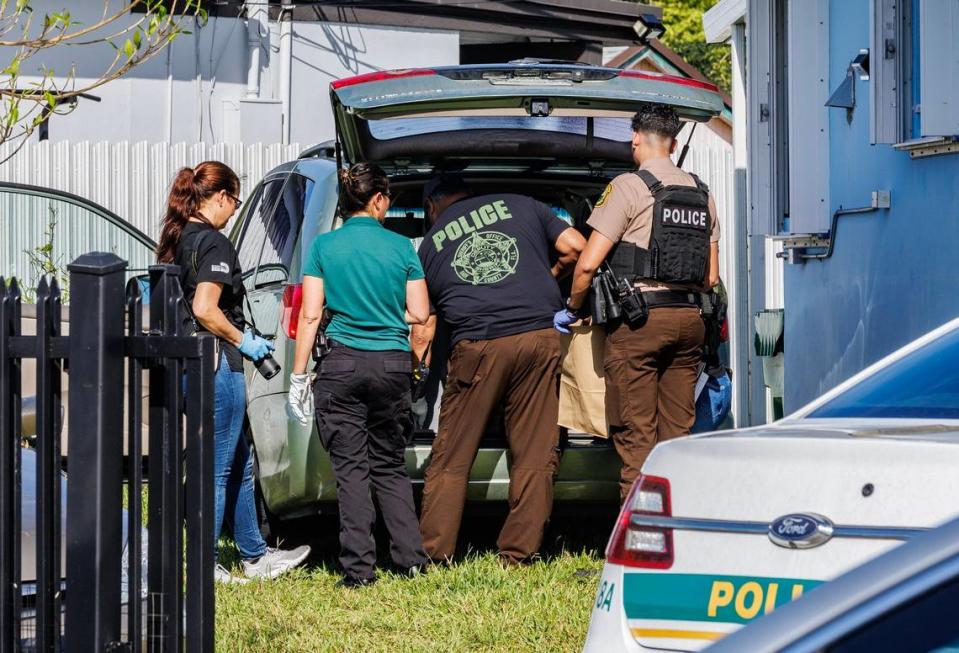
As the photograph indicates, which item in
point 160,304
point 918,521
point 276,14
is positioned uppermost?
point 276,14

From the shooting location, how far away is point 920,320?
715cm

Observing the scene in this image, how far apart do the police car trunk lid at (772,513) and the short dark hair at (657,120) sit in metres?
2.80

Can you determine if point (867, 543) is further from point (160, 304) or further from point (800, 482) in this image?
point (160, 304)

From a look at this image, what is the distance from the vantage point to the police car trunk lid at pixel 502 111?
5812 millimetres

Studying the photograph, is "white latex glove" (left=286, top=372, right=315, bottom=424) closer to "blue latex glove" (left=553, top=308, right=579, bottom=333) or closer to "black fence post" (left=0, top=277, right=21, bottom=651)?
"blue latex glove" (left=553, top=308, right=579, bottom=333)

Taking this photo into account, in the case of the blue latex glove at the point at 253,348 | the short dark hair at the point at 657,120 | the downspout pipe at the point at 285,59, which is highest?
the downspout pipe at the point at 285,59

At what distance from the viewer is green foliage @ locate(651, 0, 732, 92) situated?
36781 mm

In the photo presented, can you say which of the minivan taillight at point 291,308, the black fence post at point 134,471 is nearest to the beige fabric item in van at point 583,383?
the minivan taillight at point 291,308

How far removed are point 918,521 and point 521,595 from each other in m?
2.89

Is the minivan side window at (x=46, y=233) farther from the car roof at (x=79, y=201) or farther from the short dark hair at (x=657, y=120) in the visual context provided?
the short dark hair at (x=657, y=120)

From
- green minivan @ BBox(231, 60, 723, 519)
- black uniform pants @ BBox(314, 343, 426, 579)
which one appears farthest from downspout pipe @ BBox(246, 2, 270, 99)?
black uniform pants @ BBox(314, 343, 426, 579)

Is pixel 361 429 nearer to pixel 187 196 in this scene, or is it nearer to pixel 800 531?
pixel 187 196

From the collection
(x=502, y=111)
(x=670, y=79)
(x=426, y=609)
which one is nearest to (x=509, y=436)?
(x=426, y=609)

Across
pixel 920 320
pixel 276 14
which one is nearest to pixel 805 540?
pixel 920 320
